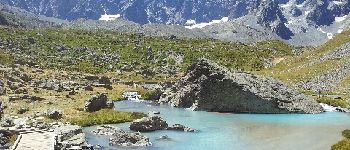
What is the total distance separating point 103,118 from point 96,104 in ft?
30.2

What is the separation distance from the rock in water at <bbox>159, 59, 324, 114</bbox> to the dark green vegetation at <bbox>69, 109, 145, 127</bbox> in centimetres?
2047

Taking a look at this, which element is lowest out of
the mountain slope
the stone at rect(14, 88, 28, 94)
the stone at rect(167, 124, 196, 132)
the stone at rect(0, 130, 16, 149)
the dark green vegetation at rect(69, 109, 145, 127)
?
the stone at rect(0, 130, 16, 149)

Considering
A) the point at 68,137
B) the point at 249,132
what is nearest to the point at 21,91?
the point at 68,137

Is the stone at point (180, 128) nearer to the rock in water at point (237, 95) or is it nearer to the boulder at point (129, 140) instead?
the boulder at point (129, 140)

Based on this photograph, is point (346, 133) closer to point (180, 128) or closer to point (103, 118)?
point (180, 128)

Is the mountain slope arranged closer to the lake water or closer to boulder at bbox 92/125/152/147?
the lake water

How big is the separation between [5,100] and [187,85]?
124 feet

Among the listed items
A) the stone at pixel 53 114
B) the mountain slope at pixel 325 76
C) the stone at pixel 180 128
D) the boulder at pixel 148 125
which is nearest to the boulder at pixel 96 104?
the stone at pixel 53 114

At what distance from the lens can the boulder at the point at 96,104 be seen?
93.5m

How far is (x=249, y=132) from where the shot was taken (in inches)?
3066

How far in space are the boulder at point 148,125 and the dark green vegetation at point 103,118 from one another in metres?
8.32

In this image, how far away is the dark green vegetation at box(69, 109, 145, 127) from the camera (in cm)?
8225

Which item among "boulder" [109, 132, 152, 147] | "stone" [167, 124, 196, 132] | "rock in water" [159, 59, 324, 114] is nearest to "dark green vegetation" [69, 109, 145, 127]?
"stone" [167, 124, 196, 132]

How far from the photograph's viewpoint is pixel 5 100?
100938mm
